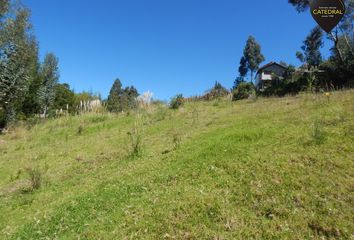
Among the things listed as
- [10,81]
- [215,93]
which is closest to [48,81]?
[10,81]

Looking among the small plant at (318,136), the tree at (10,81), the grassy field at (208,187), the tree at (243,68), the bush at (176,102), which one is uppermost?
the tree at (243,68)

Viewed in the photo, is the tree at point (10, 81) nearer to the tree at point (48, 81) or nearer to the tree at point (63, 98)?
the tree at point (48, 81)

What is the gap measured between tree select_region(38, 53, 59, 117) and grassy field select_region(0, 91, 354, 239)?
24.3m

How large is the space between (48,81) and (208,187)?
99.7 ft

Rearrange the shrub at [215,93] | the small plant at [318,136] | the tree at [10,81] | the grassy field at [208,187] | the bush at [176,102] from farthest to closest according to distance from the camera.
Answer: the tree at [10,81] < the shrub at [215,93] < the bush at [176,102] < the small plant at [318,136] < the grassy field at [208,187]

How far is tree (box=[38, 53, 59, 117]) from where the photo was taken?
30.8 metres

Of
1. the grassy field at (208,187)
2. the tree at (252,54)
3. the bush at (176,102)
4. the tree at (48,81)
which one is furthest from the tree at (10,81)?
the tree at (252,54)

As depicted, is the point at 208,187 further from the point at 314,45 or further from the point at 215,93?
A: the point at 314,45

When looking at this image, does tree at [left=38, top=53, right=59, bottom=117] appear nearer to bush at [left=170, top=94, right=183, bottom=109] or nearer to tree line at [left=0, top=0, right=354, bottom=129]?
tree line at [left=0, top=0, right=354, bottom=129]

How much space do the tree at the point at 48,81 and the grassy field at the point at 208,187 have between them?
24.3m

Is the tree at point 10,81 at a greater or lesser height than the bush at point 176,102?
greater

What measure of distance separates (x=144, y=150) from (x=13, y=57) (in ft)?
57.0

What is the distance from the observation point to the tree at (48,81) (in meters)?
30.8

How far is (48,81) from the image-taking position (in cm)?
3194
